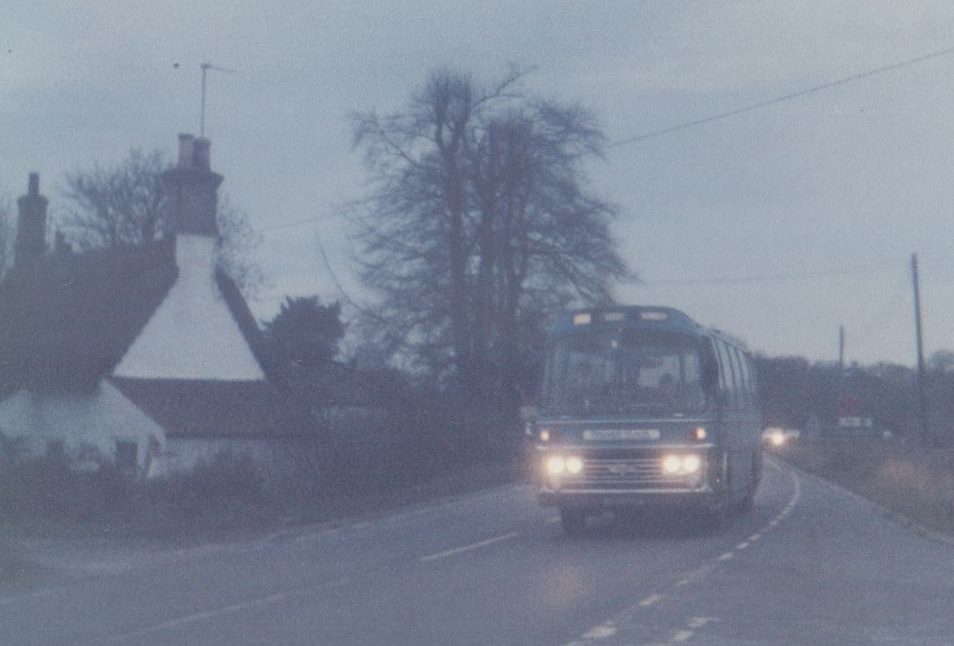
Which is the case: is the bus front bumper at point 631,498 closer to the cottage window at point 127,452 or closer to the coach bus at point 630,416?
the coach bus at point 630,416

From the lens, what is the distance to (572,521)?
21734mm

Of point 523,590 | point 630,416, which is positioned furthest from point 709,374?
point 523,590

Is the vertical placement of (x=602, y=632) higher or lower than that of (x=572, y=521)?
lower

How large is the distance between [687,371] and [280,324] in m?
35.0

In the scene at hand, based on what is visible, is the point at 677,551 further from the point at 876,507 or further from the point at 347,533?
the point at 876,507

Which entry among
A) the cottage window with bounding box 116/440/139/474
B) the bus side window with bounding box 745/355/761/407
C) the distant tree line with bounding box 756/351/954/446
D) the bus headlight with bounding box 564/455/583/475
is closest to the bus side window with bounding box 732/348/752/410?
the bus side window with bounding box 745/355/761/407

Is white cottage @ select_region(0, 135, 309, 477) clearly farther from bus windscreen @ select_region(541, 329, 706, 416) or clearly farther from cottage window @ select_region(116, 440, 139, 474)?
bus windscreen @ select_region(541, 329, 706, 416)

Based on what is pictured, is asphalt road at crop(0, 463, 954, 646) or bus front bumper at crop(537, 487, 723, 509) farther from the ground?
bus front bumper at crop(537, 487, 723, 509)

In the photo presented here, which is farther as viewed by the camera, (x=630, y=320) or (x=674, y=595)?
(x=630, y=320)

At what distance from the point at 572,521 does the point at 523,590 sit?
23.9 ft

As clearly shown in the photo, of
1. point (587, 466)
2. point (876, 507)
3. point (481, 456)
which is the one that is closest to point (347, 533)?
point (587, 466)

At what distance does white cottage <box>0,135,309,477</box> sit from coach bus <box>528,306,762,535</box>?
1938 centimetres

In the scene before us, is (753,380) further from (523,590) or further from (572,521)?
(523,590)

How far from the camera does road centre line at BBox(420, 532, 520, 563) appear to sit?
61.0 feet
